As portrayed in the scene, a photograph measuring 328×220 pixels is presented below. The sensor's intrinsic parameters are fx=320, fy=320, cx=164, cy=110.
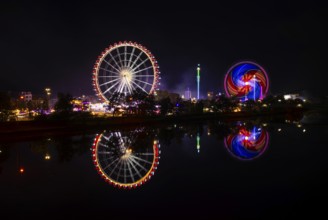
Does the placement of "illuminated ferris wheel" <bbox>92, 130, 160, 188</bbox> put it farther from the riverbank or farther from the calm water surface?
the riverbank

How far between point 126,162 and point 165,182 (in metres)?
3.36

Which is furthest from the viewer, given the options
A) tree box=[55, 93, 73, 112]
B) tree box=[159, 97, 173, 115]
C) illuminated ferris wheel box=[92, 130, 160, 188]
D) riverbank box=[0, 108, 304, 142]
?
tree box=[159, 97, 173, 115]

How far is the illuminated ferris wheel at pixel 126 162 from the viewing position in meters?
9.02

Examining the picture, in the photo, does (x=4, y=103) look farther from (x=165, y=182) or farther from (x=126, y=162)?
(x=165, y=182)

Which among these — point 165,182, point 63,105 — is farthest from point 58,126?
point 165,182

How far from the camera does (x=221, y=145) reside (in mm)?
14891

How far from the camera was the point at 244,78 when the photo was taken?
50000 millimetres

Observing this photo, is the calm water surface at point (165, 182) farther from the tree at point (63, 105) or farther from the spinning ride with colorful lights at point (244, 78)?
the spinning ride with colorful lights at point (244, 78)

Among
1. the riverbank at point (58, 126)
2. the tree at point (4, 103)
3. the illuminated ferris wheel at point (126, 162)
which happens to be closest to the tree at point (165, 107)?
the riverbank at point (58, 126)

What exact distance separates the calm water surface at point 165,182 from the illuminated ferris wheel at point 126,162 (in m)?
0.03

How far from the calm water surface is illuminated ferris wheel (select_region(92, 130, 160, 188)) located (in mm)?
31

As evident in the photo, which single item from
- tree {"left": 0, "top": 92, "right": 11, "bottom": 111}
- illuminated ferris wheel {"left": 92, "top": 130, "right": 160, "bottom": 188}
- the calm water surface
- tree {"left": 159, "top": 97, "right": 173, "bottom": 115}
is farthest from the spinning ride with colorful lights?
the calm water surface

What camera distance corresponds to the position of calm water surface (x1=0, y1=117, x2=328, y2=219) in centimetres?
615

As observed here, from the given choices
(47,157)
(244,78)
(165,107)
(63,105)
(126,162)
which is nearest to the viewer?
(126,162)
